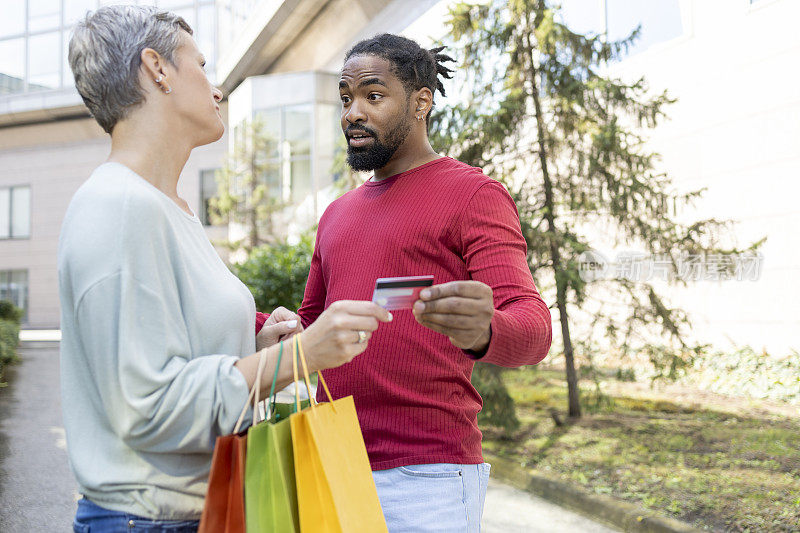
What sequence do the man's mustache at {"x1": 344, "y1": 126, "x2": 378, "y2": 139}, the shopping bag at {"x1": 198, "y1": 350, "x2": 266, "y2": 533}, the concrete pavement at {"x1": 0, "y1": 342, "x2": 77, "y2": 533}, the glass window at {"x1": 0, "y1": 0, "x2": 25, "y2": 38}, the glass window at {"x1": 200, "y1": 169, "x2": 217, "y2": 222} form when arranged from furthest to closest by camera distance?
the glass window at {"x1": 0, "y1": 0, "x2": 25, "y2": 38} < the glass window at {"x1": 200, "y1": 169, "x2": 217, "y2": 222} < the concrete pavement at {"x1": 0, "y1": 342, "x2": 77, "y2": 533} < the man's mustache at {"x1": 344, "y1": 126, "x2": 378, "y2": 139} < the shopping bag at {"x1": 198, "y1": 350, "x2": 266, "y2": 533}

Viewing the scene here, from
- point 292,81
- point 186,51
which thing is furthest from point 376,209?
point 292,81

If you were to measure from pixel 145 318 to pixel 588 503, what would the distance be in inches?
207

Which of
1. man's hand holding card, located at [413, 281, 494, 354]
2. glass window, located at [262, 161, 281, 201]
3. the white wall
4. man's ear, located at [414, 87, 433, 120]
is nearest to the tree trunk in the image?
the white wall

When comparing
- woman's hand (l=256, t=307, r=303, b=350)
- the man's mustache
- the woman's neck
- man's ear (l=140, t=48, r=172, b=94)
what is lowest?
woman's hand (l=256, t=307, r=303, b=350)

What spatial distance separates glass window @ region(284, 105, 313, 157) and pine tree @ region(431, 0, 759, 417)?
18417 mm

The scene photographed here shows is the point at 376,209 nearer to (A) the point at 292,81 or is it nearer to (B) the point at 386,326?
(B) the point at 386,326

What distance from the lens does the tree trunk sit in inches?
315

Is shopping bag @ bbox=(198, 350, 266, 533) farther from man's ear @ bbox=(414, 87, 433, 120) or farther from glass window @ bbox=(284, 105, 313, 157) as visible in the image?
glass window @ bbox=(284, 105, 313, 157)

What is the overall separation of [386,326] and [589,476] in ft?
16.5

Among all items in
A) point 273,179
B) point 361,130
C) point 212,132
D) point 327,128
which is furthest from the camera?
point 273,179

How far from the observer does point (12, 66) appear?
3925cm

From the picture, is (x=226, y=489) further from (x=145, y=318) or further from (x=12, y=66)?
(x=12, y=66)

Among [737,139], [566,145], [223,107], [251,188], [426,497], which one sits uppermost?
[223,107]

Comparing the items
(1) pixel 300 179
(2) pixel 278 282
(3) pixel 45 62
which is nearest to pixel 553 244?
(2) pixel 278 282
